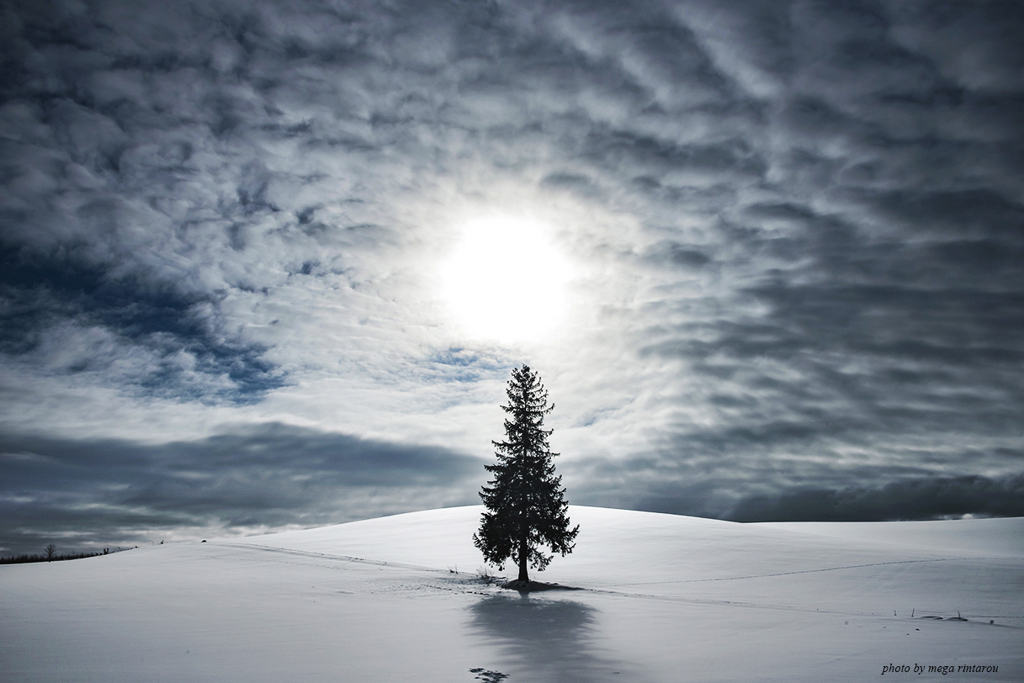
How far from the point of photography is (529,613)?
2330 centimetres

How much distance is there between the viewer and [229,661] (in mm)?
15008

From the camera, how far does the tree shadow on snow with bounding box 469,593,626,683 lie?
13664 millimetres

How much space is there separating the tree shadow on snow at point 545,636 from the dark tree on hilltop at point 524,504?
4769mm

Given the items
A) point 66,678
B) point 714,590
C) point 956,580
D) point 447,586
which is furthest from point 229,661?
point 956,580

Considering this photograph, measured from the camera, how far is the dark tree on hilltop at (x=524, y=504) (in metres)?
32.9

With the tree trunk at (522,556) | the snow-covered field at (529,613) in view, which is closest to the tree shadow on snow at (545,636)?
the snow-covered field at (529,613)

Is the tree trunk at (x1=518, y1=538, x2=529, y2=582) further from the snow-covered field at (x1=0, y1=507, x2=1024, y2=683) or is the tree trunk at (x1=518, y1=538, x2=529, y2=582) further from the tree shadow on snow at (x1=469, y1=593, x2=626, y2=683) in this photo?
the tree shadow on snow at (x1=469, y1=593, x2=626, y2=683)

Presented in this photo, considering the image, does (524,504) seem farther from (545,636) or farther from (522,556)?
(545,636)

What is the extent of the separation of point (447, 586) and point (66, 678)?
2015 centimetres

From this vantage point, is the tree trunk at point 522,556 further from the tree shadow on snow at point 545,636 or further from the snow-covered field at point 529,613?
the tree shadow on snow at point 545,636

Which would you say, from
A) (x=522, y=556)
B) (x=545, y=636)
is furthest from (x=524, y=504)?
(x=545, y=636)

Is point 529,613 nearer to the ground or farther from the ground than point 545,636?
nearer to the ground

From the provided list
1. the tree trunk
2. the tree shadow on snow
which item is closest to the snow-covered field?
the tree shadow on snow

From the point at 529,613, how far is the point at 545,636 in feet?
17.2
